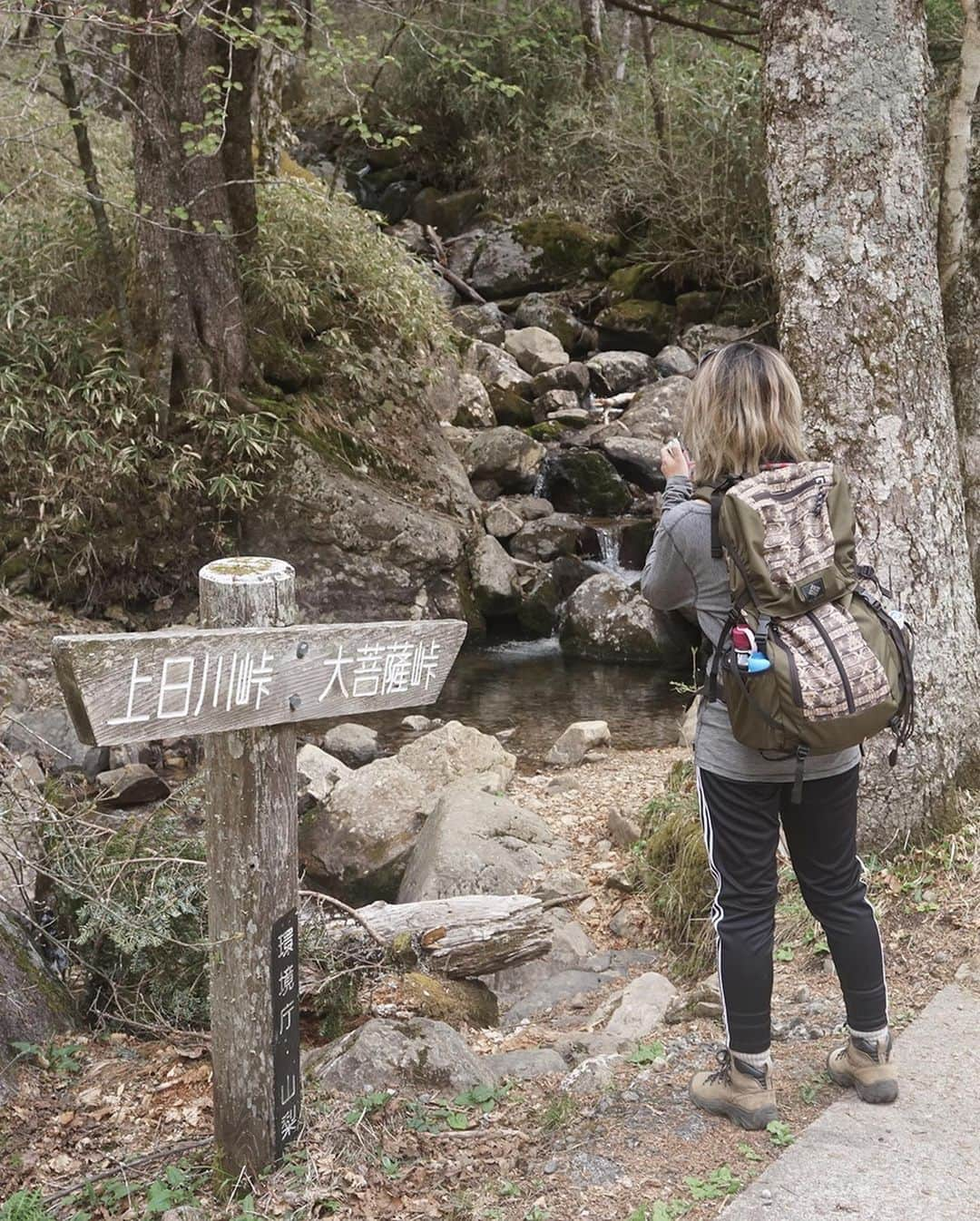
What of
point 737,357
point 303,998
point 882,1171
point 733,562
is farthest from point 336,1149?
point 737,357

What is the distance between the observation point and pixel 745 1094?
2.81 m

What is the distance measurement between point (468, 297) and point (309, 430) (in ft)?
22.0

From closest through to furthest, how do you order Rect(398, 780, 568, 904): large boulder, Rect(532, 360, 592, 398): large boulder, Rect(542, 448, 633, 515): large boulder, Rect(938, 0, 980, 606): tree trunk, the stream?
Rect(938, 0, 980, 606): tree trunk, Rect(398, 780, 568, 904): large boulder, the stream, Rect(542, 448, 633, 515): large boulder, Rect(532, 360, 592, 398): large boulder

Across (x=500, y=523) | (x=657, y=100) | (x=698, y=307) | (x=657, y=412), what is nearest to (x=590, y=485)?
(x=500, y=523)

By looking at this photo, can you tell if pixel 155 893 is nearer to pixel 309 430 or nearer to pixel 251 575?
pixel 251 575

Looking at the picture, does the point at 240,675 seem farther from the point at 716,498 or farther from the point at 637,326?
the point at 637,326

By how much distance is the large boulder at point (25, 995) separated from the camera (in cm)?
356

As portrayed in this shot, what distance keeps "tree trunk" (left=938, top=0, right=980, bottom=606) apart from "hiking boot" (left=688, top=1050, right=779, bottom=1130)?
251 cm

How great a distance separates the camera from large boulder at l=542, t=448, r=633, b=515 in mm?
11656

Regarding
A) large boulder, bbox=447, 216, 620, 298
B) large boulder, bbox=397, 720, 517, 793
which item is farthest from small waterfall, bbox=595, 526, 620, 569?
large boulder, bbox=447, 216, 620, 298

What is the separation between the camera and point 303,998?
386 cm

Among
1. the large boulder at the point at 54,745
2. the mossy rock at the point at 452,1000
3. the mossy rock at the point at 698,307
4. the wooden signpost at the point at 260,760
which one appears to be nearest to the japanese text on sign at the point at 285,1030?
Answer: the wooden signpost at the point at 260,760

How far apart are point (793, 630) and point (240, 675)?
117 centimetres

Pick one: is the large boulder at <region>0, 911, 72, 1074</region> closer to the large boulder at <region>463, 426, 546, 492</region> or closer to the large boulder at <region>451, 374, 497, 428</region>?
the large boulder at <region>463, 426, 546, 492</region>
